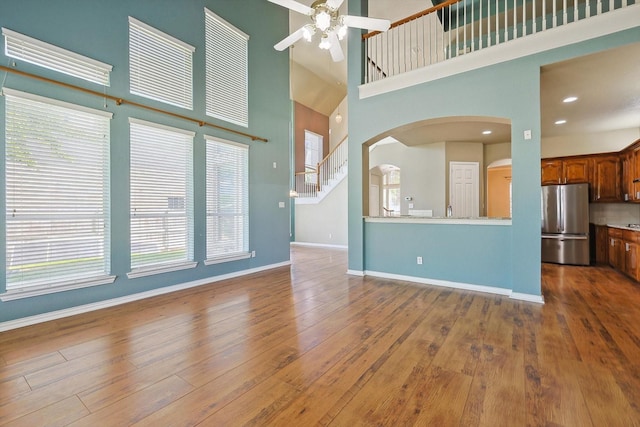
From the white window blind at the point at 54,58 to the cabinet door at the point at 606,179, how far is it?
8682 mm

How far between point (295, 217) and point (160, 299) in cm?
675

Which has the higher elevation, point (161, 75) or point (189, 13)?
point (189, 13)

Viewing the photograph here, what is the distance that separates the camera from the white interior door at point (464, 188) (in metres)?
7.30

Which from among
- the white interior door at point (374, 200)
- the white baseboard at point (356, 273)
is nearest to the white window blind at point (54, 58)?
the white baseboard at point (356, 273)

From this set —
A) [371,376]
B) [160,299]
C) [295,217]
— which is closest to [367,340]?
[371,376]

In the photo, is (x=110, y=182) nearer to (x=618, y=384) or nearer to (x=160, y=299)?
(x=160, y=299)

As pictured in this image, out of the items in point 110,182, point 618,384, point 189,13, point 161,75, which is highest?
point 189,13

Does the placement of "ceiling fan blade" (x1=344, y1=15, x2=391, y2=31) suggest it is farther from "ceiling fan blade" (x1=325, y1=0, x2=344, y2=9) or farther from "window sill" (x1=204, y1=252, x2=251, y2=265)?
"window sill" (x1=204, y1=252, x2=251, y2=265)

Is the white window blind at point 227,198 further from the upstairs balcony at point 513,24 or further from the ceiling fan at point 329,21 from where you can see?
the upstairs balcony at point 513,24

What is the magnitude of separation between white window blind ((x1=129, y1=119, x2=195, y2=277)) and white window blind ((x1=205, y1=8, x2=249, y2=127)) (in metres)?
0.91

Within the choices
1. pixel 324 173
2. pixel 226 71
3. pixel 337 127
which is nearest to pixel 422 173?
pixel 324 173

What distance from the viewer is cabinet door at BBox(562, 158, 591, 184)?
19.6ft

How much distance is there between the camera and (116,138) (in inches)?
141

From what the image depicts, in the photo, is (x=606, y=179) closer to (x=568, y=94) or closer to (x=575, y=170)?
(x=575, y=170)
